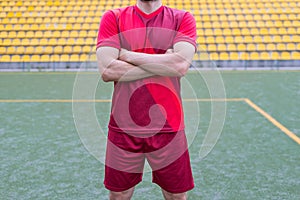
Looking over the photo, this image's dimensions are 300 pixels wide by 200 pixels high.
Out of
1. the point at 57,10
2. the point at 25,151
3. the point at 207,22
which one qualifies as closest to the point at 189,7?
the point at 207,22

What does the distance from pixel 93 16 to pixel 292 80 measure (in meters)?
7.97

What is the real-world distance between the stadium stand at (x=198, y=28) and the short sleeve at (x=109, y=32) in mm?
10434

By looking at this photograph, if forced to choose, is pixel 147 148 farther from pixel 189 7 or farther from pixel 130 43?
pixel 189 7

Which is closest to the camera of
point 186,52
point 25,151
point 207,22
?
A: point 186,52

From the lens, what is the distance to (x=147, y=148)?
5.48 feet

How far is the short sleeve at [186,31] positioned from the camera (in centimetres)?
155

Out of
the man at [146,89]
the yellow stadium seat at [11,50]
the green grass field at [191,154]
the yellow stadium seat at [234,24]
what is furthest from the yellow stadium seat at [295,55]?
the man at [146,89]

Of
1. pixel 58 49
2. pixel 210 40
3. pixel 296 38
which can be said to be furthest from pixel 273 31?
pixel 58 49

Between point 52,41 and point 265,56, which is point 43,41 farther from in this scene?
point 265,56

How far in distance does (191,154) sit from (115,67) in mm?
2616

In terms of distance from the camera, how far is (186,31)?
1.56m

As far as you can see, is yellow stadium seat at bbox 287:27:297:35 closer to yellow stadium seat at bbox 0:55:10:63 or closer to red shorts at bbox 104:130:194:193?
yellow stadium seat at bbox 0:55:10:63

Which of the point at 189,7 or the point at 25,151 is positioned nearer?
the point at 25,151

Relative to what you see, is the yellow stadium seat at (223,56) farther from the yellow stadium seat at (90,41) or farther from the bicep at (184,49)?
the bicep at (184,49)
